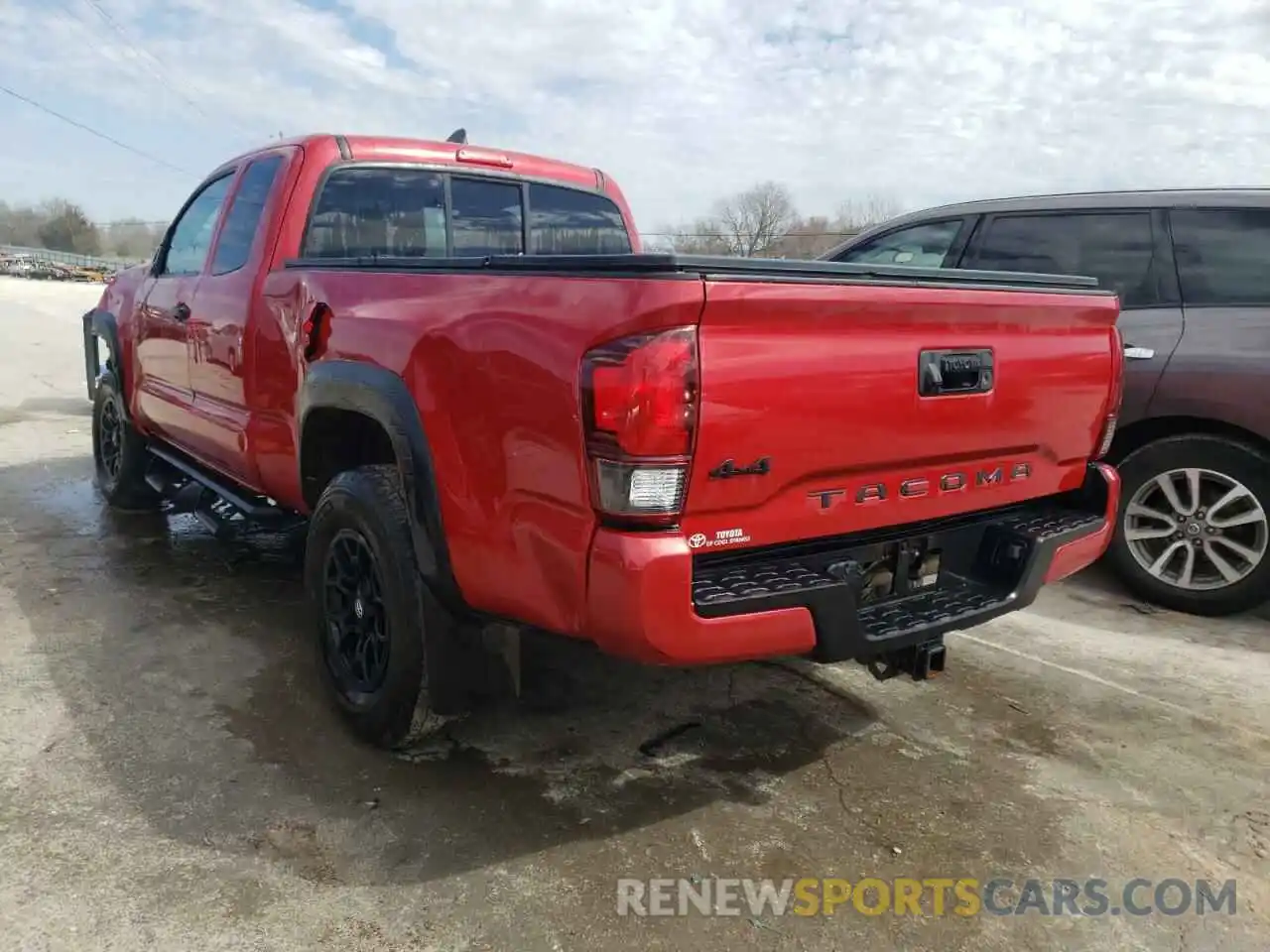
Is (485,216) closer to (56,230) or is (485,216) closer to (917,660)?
(917,660)

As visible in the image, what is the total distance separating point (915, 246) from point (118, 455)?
496 centimetres

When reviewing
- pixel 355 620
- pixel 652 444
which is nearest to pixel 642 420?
pixel 652 444

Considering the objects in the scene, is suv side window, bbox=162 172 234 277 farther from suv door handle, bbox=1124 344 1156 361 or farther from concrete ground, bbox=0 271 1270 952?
suv door handle, bbox=1124 344 1156 361

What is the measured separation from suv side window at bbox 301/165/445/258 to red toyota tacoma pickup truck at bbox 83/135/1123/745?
0.02m

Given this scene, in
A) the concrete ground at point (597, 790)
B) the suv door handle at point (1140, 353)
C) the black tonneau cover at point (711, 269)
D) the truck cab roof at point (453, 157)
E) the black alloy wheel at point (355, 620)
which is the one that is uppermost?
the truck cab roof at point (453, 157)

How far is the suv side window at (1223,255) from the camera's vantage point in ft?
14.2

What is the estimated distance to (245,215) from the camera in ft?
13.5

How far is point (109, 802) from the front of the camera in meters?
2.71

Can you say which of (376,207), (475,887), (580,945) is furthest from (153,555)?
(580,945)

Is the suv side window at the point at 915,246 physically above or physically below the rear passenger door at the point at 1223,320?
above

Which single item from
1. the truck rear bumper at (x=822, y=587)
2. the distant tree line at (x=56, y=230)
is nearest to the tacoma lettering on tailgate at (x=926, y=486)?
the truck rear bumper at (x=822, y=587)

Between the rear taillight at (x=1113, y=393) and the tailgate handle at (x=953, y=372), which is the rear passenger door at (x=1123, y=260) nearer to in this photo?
the rear taillight at (x=1113, y=393)

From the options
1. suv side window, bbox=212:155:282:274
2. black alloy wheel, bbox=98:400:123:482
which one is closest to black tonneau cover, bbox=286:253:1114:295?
suv side window, bbox=212:155:282:274

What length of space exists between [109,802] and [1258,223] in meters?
5.10
